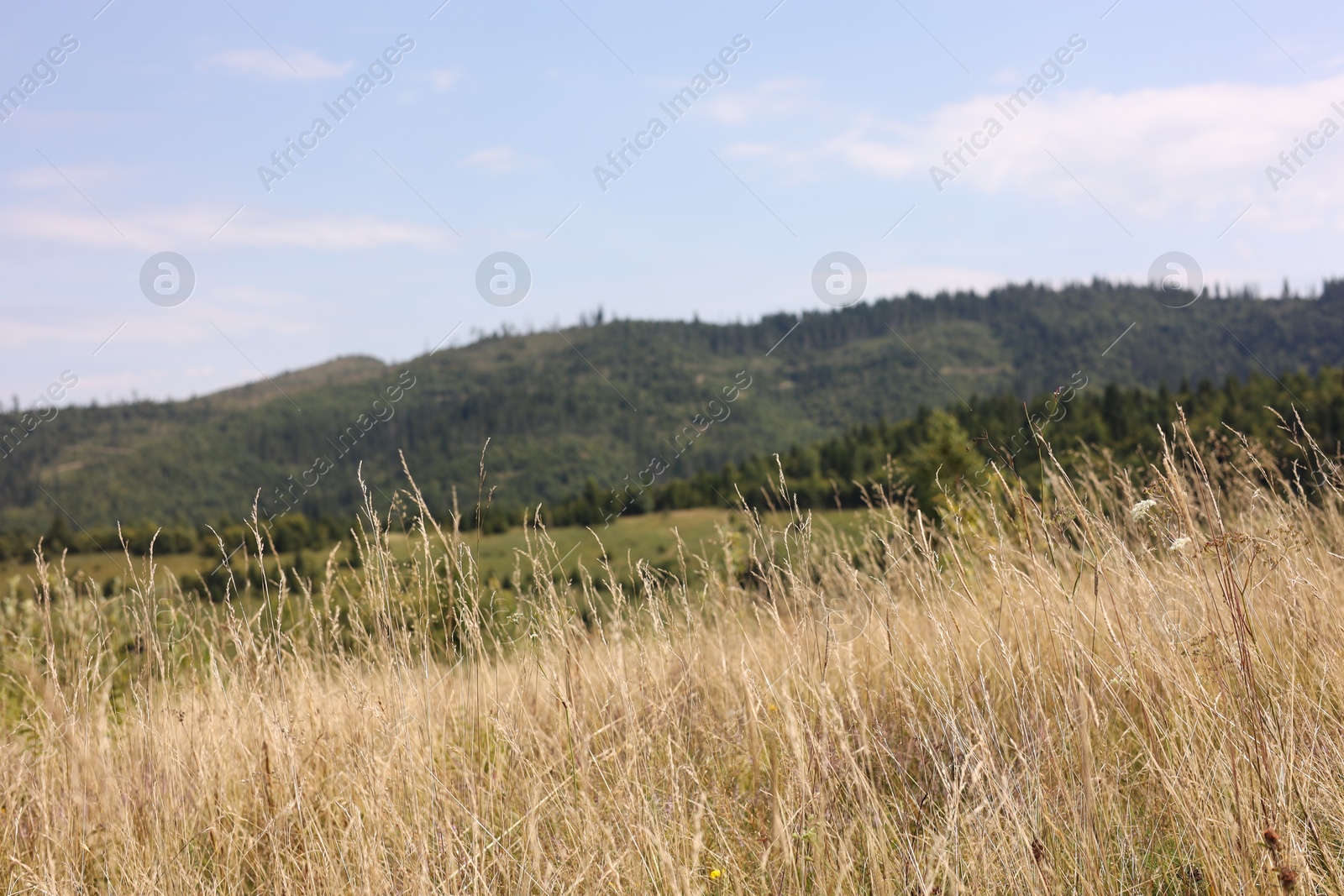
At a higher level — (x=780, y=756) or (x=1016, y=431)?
(x=1016, y=431)

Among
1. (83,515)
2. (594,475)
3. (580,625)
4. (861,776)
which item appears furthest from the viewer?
(594,475)

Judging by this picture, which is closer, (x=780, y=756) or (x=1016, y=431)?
(x=780, y=756)

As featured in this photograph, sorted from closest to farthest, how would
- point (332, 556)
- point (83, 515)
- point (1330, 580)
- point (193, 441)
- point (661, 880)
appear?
1. point (661, 880)
2. point (1330, 580)
3. point (332, 556)
4. point (83, 515)
5. point (193, 441)

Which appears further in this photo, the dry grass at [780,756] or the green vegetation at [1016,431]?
the green vegetation at [1016,431]

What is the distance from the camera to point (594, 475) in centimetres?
16012

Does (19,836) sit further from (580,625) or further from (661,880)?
(661,880)

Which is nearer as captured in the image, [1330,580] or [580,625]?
[1330,580]

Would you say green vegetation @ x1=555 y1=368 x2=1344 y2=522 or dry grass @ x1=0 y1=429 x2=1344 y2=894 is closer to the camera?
dry grass @ x1=0 y1=429 x2=1344 y2=894

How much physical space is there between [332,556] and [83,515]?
174 metres

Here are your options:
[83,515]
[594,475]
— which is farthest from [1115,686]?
[83,515]

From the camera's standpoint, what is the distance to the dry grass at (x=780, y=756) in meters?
2.03

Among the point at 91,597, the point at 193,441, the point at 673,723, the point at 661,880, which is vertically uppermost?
the point at 193,441

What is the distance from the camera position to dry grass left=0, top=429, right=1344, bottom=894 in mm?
2029

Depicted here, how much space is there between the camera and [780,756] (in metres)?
2.64
